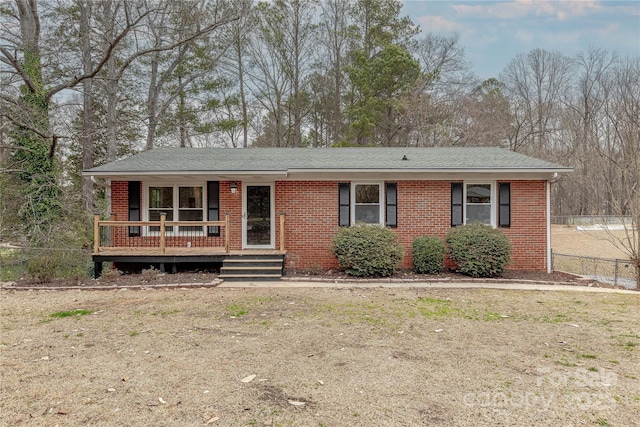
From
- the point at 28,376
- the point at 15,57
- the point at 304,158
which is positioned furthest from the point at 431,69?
the point at 28,376

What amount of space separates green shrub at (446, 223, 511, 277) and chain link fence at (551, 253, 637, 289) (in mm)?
2404

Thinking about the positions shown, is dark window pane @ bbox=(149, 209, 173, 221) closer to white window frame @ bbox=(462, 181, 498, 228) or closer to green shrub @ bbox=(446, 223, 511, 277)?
green shrub @ bbox=(446, 223, 511, 277)

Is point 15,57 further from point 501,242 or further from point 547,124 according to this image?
point 547,124

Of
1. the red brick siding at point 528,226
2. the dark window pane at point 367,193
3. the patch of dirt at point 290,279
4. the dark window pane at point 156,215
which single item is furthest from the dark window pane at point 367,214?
the dark window pane at point 156,215

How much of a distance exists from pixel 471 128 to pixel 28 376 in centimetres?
2281

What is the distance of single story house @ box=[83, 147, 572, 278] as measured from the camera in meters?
10.3

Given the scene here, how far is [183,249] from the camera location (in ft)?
33.3

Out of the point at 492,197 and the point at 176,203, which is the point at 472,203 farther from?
the point at 176,203

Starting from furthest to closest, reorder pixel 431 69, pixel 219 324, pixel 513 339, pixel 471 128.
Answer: pixel 431 69
pixel 471 128
pixel 219 324
pixel 513 339

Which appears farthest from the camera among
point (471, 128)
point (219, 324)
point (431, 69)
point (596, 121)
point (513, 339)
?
point (596, 121)

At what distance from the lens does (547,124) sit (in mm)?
29312

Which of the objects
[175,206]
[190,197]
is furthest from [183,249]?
[190,197]

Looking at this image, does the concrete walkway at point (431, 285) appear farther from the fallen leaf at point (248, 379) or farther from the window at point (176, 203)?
the fallen leaf at point (248, 379)

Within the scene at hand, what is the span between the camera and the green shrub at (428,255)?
9.80 metres
